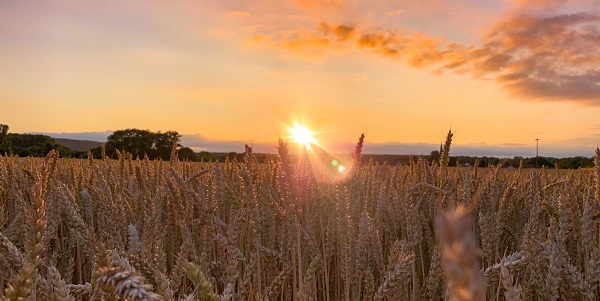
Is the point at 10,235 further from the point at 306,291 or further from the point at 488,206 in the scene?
the point at 488,206

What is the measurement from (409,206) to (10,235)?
2.18 m

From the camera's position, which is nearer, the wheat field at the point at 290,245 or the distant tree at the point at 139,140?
the wheat field at the point at 290,245

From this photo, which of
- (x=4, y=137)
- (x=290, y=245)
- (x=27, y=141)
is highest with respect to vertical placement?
(x=4, y=137)

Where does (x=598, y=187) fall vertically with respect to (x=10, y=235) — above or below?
above

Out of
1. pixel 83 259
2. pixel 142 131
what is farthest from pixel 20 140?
pixel 83 259

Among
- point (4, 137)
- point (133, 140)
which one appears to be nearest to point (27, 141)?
point (4, 137)

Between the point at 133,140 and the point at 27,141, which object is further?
the point at 27,141

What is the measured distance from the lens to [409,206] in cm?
288

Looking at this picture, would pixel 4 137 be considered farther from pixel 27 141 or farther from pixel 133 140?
pixel 133 140

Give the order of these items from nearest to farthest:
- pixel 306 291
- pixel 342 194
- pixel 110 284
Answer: pixel 110 284
pixel 306 291
pixel 342 194

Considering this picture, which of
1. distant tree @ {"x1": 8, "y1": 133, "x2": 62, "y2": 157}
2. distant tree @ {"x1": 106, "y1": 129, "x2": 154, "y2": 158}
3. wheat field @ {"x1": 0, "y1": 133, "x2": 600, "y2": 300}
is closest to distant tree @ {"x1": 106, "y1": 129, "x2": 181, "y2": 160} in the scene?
distant tree @ {"x1": 106, "y1": 129, "x2": 154, "y2": 158}

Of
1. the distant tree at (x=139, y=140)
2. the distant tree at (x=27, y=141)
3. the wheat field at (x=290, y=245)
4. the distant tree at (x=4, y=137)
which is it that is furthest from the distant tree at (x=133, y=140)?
the wheat field at (x=290, y=245)

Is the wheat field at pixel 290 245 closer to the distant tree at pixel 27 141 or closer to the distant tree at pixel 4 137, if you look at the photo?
the distant tree at pixel 27 141

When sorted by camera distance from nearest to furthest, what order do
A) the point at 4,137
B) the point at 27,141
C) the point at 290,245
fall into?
1. the point at 290,245
2. the point at 4,137
3. the point at 27,141
